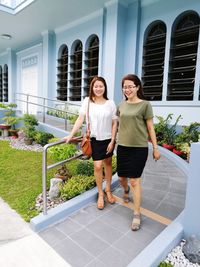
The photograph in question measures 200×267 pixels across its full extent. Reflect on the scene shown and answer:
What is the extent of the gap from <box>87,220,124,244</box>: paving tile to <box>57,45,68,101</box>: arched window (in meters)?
7.21

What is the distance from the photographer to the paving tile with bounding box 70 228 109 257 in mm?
2063

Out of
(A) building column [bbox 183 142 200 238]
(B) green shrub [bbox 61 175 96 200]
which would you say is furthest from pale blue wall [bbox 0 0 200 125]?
(A) building column [bbox 183 142 200 238]

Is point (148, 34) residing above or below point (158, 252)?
above

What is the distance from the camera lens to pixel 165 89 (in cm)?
591

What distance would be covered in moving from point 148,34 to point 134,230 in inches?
227

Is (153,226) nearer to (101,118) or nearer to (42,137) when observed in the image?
(101,118)

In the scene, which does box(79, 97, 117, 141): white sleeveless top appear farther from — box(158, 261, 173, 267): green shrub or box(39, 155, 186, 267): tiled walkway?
box(158, 261, 173, 267): green shrub

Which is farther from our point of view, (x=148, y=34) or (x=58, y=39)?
(x=58, y=39)

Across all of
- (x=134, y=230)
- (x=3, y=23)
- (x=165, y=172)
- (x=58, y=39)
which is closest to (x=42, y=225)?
(x=134, y=230)

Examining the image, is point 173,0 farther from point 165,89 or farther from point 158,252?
point 158,252

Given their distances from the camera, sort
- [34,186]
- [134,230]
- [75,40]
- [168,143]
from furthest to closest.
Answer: [75,40]
[168,143]
[34,186]
[134,230]

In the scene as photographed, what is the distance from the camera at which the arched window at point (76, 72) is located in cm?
828

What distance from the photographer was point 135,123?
7.19 feet

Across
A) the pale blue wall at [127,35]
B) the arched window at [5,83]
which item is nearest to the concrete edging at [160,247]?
the pale blue wall at [127,35]
